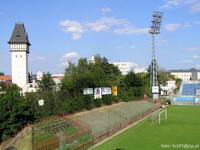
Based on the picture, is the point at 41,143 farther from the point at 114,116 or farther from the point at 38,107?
the point at 114,116

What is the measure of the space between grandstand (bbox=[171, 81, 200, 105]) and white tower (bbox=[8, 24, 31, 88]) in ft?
117

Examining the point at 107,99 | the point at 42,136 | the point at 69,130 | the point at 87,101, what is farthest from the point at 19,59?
the point at 42,136

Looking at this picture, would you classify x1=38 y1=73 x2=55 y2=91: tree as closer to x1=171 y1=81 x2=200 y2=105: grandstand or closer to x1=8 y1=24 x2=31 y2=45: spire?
x1=8 y1=24 x2=31 y2=45: spire

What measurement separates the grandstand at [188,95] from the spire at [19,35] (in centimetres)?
3837

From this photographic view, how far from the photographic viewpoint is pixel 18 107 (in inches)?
866

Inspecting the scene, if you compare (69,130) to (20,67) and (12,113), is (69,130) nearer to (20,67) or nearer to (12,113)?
(12,113)

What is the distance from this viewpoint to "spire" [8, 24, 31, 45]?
6971 centimetres

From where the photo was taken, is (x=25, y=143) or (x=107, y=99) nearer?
(x=25, y=143)

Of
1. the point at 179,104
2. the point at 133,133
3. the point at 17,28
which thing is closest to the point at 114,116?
the point at 133,133

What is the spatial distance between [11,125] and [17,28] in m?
55.3

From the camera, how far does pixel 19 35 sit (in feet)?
233

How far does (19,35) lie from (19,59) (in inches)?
249

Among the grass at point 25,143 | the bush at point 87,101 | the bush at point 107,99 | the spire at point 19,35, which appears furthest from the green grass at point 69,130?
the spire at point 19,35

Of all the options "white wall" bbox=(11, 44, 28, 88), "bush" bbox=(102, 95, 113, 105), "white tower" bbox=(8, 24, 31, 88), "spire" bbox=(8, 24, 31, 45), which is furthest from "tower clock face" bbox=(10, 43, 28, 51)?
"bush" bbox=(102, 95, 113, 105)
